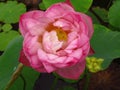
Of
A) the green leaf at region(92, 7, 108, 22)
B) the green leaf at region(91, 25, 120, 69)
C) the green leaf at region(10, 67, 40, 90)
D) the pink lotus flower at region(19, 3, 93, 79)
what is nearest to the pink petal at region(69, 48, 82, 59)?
the pink lotus flower at region(19, 3, 93, 79)

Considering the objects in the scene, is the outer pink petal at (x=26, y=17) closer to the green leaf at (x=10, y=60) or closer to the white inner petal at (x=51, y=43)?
the white inner petal at (x=51, y=43)

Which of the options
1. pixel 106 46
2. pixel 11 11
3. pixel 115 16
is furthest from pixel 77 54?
pixel 11 11

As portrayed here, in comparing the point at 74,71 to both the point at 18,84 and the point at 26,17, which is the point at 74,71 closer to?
the point at 26,17

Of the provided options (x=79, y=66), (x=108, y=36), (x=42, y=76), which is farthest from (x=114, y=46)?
(x=42, y=76)

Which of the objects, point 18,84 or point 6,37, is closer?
point 18,84

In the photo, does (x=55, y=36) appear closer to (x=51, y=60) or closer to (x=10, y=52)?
(x=51, y=60)

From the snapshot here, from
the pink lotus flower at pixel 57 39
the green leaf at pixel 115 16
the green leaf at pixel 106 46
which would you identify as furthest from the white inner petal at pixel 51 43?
the green leaf at pixel 115 16
